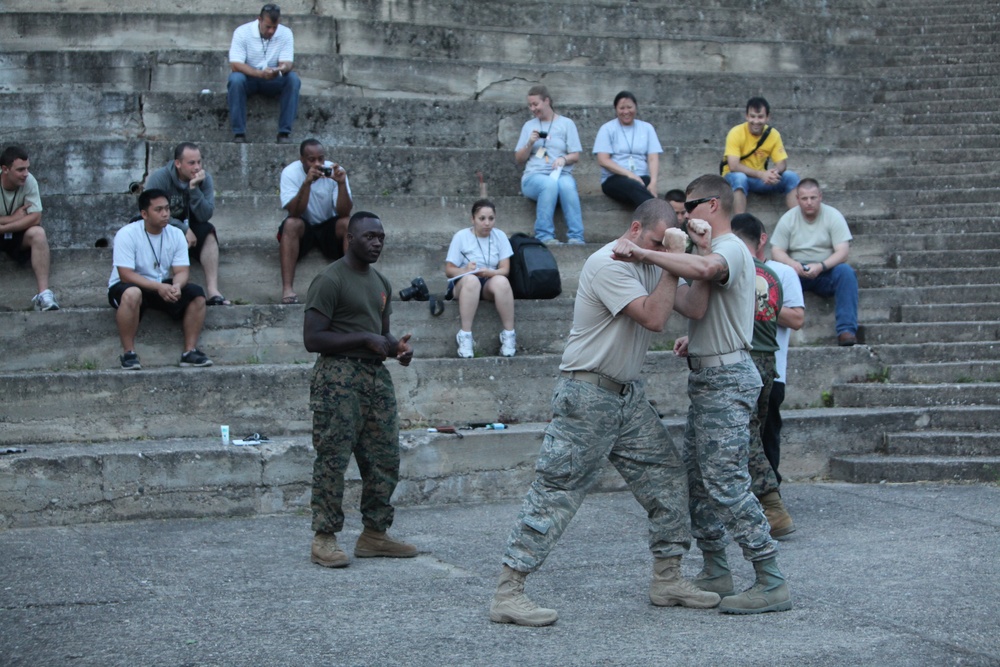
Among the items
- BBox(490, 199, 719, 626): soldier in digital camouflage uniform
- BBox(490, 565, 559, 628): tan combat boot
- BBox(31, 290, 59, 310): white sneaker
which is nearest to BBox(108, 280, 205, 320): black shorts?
BBox(31, 290, 59, 310): white sneaker

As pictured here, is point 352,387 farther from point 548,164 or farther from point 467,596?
point 548,164

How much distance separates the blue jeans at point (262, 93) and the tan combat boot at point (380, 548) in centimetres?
555

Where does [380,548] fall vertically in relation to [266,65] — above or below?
below

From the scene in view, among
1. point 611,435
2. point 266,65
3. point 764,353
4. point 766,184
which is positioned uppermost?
point 266,65

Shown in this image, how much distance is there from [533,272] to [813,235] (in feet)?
8.10

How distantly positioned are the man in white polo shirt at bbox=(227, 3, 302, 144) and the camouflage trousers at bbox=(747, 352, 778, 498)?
19.5 ft

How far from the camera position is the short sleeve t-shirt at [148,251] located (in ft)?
28.7

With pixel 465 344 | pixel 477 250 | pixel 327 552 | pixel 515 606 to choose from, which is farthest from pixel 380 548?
pixel 477 250

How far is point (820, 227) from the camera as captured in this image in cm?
1021

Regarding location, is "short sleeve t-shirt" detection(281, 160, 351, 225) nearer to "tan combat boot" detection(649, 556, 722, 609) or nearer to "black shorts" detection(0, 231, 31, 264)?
"black shorts" detection(0, 231, 31, 264)

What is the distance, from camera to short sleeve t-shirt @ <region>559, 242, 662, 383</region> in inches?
217

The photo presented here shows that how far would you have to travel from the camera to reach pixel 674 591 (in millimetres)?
5676

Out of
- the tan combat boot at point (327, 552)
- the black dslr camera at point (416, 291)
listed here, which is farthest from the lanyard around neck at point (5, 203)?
the tan combat boot at point (327, 552)

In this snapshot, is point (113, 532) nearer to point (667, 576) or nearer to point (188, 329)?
point (188, 329)
